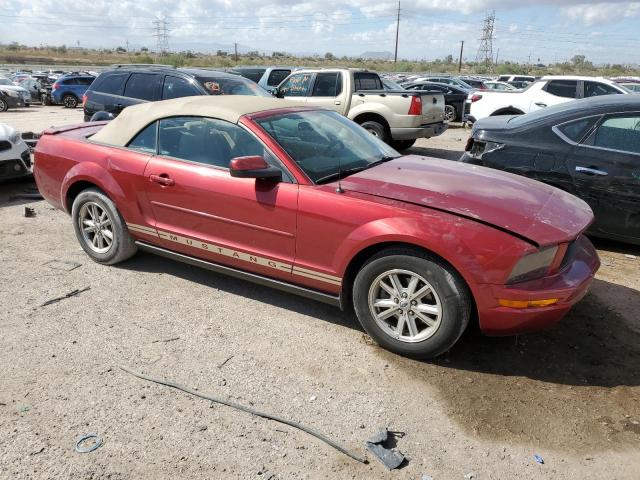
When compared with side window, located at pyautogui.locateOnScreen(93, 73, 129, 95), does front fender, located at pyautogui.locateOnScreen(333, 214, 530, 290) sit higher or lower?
lower

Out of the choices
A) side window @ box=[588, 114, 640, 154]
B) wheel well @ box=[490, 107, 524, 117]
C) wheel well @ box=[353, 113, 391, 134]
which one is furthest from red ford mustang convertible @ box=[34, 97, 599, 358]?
wheel well @ box=[490, 107, 524, 117]

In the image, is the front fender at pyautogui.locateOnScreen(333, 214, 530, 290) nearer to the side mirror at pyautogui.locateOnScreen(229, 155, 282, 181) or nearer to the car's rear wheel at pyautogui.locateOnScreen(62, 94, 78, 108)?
the side mirror at pyautogui.locateOnScreen(229, 155, 282, 181)

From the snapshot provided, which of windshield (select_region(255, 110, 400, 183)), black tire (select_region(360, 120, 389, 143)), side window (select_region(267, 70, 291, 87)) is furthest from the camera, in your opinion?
side window (select_region(267, 70, 291, 87))

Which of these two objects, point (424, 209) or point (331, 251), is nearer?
point (424, 209)

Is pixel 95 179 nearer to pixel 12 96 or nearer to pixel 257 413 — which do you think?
pixel 257 413

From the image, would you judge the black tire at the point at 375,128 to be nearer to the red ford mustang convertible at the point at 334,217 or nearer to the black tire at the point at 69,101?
the red ford mustang convertible at the point at 334,217

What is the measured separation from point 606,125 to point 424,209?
3.02 metres

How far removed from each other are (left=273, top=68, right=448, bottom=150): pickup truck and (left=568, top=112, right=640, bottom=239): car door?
513cm

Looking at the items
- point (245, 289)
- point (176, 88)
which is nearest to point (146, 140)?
point (245, 289)

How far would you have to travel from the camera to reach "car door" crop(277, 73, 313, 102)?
35.2 feet

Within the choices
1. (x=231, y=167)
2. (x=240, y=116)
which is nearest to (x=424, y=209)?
(x=231, y=167)

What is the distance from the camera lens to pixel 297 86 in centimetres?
1088

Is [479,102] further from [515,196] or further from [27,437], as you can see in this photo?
[27,437]

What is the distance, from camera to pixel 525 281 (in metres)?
2.94
